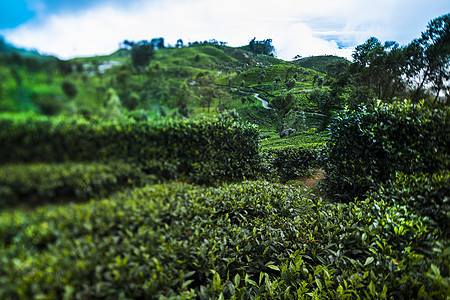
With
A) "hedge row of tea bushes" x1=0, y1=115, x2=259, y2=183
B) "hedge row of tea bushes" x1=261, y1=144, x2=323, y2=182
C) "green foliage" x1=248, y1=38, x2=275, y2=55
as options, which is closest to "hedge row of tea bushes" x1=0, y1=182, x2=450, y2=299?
"hedge row of tea bushes" x1=0, y1=115, x2=259, y2=183

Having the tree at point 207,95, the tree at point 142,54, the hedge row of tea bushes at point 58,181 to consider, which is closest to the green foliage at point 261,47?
the tree at point 207,95

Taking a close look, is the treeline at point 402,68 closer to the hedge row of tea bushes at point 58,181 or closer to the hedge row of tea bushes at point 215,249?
the hedge row of tea bushes at point 215,249

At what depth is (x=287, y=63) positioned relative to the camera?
23.1 feet

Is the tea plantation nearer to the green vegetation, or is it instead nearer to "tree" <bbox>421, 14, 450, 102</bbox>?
the green vegetation

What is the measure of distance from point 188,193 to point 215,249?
2.85 feet

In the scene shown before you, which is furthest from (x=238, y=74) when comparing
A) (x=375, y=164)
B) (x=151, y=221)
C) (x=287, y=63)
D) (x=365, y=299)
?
(x=365, y=299)

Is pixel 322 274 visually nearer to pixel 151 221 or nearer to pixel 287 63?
pixel 151 221

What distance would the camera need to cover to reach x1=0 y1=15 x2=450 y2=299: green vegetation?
52.7 inches

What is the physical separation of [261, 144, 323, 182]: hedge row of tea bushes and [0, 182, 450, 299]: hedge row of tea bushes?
245 cm

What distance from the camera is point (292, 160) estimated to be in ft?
21.4

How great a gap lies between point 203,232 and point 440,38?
7.76 metres

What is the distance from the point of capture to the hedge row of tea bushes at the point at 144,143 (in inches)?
55.3

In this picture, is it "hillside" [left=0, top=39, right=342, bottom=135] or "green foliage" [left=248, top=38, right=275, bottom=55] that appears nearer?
"hillside" [left=0, top=39, right=342, bottom=135]

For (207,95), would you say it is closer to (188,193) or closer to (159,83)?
(159,83)
